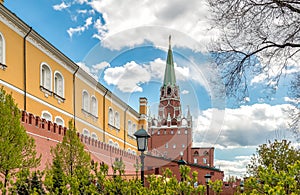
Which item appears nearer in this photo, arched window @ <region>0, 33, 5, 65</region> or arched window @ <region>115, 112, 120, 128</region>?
arched window @ <region>0, 33, 5, 65</region>

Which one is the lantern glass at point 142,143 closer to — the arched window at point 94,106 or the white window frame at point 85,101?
the white window frame at point 85,101

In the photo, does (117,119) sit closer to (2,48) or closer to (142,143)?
(2,48)

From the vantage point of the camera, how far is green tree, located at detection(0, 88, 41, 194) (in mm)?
7551

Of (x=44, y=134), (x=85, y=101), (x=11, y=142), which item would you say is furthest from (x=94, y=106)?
(x=11, y=142)

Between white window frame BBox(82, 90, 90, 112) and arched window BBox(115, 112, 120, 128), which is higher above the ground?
white window frame BBox(82, 90, 90, 112)

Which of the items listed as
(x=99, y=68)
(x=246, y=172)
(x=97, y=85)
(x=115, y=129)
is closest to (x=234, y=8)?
(x=99, y=68)

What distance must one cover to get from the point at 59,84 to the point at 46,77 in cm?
134

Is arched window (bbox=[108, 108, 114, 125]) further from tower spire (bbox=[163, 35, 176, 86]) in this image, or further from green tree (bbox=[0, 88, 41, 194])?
green tree (bbox=[0, 88, 41, 194])

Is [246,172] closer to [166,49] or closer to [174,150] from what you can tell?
[174,150]

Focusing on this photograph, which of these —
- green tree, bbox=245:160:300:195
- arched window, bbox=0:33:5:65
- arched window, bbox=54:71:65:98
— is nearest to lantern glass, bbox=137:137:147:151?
green tree, bbox=245:160:300:195

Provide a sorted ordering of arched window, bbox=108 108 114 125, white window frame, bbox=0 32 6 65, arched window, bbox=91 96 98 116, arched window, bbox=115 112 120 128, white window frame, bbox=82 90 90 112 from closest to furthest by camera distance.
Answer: white window frame, bbox=0 32 6 65 → white window frame, bbox=82 90 90 112 → arched window, bbox=91 96 98 116 → arched window, bbox=108 108 114 125 → arched window, bbox=115 112 120 128

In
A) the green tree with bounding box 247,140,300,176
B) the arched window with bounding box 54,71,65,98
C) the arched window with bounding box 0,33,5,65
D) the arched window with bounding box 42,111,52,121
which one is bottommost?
the green tree with bounding box 247,140,300,176

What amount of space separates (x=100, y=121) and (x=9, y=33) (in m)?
10.4

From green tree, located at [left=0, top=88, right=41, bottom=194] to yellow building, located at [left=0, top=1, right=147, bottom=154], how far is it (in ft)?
13.1
